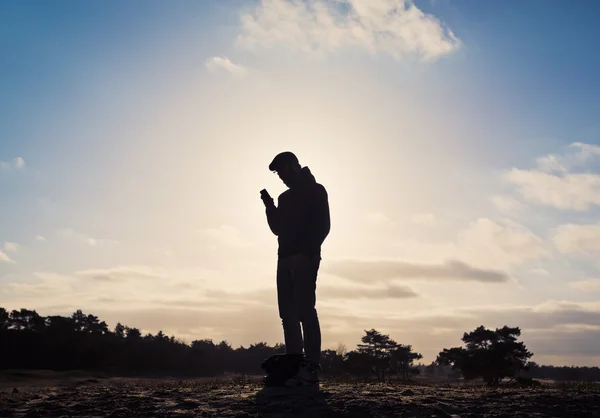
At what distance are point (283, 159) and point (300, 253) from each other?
2365 mm

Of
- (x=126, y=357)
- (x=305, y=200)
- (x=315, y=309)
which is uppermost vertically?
(x=305, y=200)

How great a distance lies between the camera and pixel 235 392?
392 inches

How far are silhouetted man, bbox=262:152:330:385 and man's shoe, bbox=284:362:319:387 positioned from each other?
19 centimetres

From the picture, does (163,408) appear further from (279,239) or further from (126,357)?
(126,357)

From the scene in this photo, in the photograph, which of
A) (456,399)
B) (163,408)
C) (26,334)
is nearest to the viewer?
(163,408)

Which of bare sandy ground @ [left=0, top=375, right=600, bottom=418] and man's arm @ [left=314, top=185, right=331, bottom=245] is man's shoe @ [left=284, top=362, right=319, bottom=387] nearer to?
bare sandy ground @ [left=0, top=375, right=600, bottom=418]

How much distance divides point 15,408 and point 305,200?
6.84 meters

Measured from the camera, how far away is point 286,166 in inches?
457

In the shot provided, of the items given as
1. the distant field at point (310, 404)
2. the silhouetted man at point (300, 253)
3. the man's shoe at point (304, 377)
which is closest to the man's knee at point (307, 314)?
the silhouetted man at point (300, 253)

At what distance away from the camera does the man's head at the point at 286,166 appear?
11.6 metres

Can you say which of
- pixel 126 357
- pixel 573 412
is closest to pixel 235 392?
pixel 573 412

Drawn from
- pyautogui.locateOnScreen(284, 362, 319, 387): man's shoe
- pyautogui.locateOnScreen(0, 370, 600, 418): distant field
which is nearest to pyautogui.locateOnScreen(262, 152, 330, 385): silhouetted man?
pyautogui.locateOnScreen(284, 362, 319, 387): man's shoe

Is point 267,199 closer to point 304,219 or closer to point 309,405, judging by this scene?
point 304,219

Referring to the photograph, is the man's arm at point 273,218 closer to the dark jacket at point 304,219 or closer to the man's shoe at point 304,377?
the dark jacket at point 304,219
